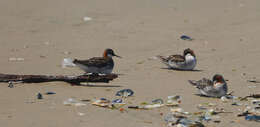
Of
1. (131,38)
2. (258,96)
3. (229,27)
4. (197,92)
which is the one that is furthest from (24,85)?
(229,27)

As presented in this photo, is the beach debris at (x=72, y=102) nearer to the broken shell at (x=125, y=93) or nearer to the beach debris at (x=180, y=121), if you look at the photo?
the broken shell at (x=125, y=93)

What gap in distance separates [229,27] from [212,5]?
11.6 feet

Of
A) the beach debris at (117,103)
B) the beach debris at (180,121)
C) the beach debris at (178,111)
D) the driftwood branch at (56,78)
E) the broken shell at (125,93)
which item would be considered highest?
the driftwood branch at (56,78)

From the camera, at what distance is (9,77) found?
11.7 metres

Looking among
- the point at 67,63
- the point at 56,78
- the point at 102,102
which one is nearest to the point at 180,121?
the point at 102,102

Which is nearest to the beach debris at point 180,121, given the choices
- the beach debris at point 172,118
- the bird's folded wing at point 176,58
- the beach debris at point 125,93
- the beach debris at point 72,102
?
the beach debris at point 172,118

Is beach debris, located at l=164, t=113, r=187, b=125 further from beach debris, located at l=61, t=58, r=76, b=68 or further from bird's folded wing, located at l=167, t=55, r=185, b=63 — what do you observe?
beach debris, located at l=61, t=58, r=76, b=68

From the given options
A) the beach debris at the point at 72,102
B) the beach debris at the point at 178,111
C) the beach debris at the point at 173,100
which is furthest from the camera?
the beach debris at the point at 173,100

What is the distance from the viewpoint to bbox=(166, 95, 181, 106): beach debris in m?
10.3

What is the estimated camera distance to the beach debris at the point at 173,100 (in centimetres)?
1034

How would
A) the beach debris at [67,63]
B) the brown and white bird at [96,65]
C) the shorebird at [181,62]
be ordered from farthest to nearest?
the beach debris at [67,63], the shorebird at [181,62], the brown and white bird at [96,65]

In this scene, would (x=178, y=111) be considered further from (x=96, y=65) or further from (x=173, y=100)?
(x=96, y=65)

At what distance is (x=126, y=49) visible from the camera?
1775 centimetres

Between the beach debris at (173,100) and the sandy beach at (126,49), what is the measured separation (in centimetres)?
12
